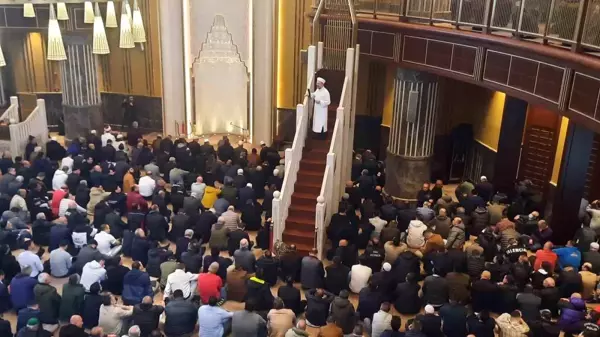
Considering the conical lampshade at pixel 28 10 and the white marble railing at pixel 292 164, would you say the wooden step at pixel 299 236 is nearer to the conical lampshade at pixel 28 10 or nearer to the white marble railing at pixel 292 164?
the white marble railing at pixel 292 164

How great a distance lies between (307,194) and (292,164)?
2.04 ft

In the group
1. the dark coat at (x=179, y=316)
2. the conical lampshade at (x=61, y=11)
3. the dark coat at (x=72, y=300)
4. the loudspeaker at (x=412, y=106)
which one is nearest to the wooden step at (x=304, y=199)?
the loudspeaker at (x=412, y=106)

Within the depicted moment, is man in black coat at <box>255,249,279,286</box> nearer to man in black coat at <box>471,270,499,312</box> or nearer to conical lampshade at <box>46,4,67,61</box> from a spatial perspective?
man in black coat at <box>471,270,499,312</box>

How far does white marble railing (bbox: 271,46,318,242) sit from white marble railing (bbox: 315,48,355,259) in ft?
1.85

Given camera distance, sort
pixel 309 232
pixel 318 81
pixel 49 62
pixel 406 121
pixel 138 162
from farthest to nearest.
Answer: pixel 49 62 → pixel 138 162 → pixel 406 121 → pixel 318 81 → pixel 309 232

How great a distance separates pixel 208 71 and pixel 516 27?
932 centimetres

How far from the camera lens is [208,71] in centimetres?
1609

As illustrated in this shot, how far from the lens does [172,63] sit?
15578mm

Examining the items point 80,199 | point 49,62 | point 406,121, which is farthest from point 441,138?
point 49,62

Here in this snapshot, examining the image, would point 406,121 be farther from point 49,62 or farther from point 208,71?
point 49,62

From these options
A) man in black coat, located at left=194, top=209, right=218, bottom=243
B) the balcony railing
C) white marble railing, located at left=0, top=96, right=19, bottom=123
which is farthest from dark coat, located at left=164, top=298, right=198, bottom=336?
white marble railing, located at left=0, top=96, right=19, bottom=123

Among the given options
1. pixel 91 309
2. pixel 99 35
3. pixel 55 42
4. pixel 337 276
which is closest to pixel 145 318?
pixel 91 309

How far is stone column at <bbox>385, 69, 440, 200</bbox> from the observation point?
11812 mm

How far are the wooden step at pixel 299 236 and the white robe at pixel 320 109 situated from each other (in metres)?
2.00
